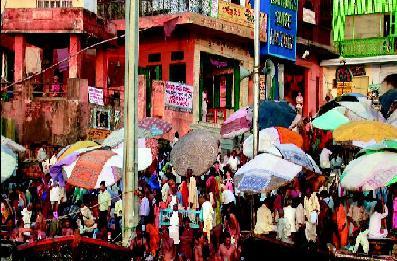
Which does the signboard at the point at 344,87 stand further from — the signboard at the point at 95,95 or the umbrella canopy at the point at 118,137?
the umbrella canopy at the point at 118,137

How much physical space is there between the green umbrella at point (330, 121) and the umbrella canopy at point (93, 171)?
5249 millimetres

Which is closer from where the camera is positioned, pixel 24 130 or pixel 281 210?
pixel 281 210

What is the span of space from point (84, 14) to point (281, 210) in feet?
32.5

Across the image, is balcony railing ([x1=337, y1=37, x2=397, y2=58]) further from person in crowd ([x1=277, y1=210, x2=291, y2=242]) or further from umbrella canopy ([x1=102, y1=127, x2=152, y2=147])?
person in crowd ([x1=277, y1=210, x2=291, y2=242])

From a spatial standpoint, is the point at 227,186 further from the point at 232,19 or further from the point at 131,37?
the point at 232,19

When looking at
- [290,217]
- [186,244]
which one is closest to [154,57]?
Answer: [186,244]

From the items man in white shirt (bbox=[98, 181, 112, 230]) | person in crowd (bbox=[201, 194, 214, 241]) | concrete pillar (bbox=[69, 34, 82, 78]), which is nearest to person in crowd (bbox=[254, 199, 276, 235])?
person in crowd (bbox=[201, 194, 214, 241])

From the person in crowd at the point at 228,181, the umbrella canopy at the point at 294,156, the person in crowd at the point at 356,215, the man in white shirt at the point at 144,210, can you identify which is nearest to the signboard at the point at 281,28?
the person in crowd at the point at 228,181

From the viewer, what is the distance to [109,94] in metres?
25.5

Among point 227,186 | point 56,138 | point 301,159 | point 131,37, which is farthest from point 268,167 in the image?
point 56,138

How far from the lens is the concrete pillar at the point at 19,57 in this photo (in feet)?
81.7

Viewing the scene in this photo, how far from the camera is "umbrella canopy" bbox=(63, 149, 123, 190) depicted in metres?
18.6

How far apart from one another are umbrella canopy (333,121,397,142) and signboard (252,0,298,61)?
10107 millimetres

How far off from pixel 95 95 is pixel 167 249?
814 cm
